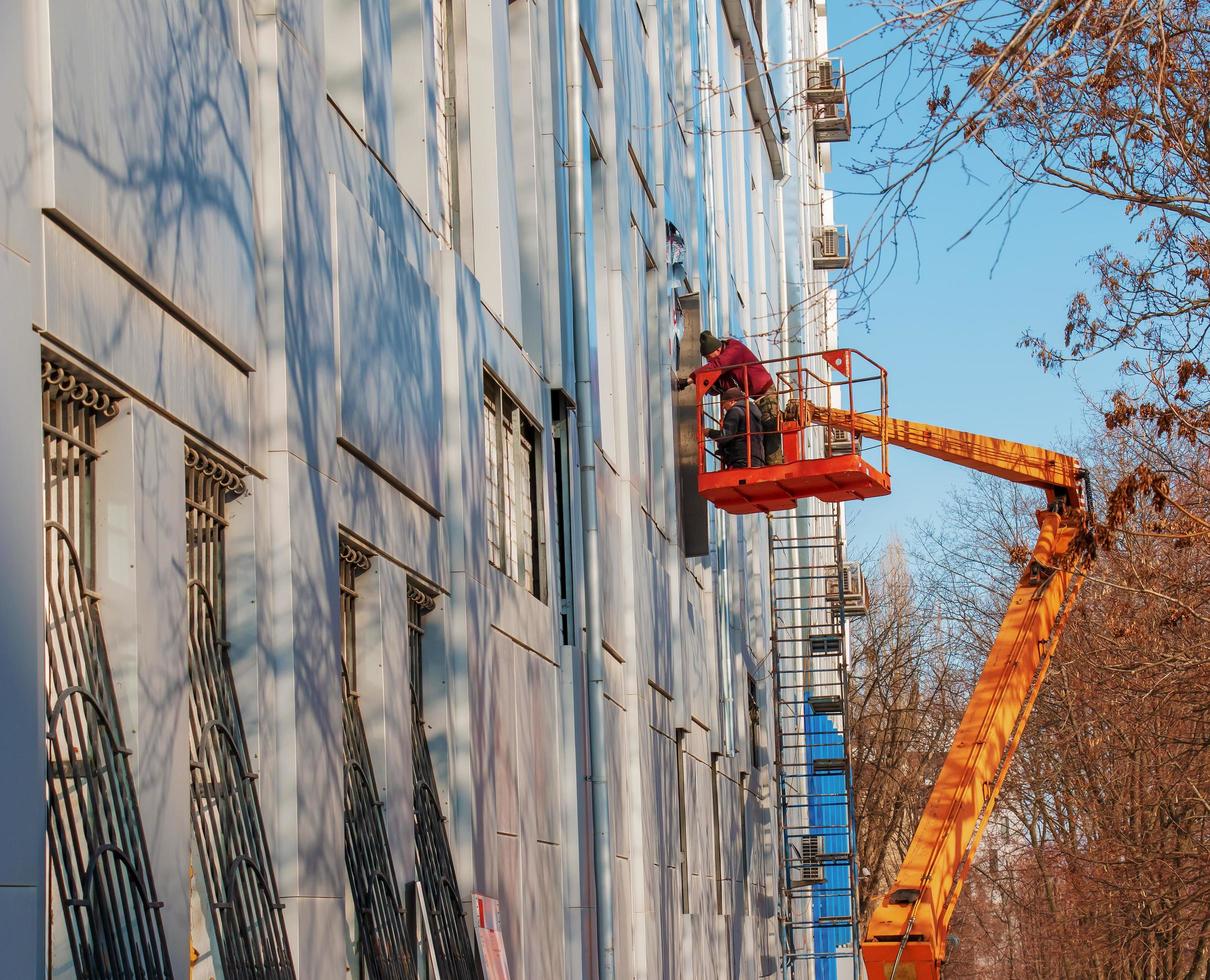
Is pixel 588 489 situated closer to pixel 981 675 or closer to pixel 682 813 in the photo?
pixel 682 813

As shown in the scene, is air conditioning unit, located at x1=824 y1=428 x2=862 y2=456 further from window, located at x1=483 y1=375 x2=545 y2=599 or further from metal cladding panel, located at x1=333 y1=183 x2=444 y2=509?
metal cladding panel, located at x1=333 y1=183 x2=444 y2=509

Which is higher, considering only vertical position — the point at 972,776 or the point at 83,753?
the point at 83,753

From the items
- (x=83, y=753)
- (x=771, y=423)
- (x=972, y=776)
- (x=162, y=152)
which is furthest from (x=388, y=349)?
(x=972, y=776)

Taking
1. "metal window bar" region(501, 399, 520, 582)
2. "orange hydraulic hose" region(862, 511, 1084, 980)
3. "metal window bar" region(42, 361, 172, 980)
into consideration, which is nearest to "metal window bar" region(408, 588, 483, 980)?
"metal window bar" region(501, 399, 520, 582)

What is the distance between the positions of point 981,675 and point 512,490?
1426 centimetres

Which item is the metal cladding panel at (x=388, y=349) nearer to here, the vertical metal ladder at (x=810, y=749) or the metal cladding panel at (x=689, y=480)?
the metal cladding panel at (x=689, y=480)

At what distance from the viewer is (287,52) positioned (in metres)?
9.76

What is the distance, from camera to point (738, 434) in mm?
23172

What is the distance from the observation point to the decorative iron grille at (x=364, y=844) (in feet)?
32.9

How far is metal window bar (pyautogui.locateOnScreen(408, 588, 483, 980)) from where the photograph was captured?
11281 millimetres

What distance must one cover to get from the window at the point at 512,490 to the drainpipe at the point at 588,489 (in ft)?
3.02

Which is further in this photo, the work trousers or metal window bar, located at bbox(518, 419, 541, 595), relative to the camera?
the work trousers

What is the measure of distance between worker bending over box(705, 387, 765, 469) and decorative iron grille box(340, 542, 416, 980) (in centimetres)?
1283

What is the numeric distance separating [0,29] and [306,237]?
3411 millimetres
